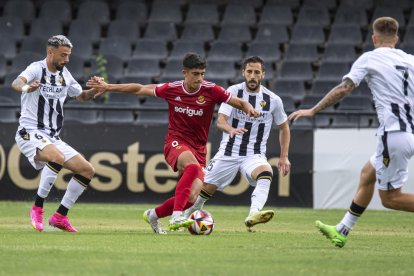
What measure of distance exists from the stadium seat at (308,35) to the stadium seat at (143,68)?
3.19 m

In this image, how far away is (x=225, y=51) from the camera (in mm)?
22328

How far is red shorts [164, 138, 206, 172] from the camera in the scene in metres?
11.5

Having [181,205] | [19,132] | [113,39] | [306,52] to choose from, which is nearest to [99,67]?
[113,39]

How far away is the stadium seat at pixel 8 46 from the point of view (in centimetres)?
2294

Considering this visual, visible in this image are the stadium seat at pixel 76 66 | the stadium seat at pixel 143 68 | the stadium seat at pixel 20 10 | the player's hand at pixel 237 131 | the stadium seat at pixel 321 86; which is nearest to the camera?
the player's hand at pixel 237 131

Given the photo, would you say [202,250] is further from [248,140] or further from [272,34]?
[272,34]

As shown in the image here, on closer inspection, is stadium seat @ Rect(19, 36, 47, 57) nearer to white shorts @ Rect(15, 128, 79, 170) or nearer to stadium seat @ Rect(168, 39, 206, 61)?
stadium seat @ Rect(168, 39, 206, 61)

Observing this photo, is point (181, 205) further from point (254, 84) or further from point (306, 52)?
point (306, 52)

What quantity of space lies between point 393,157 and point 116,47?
566 inches

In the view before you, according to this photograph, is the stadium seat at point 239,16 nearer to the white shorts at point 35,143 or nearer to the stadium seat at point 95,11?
the stadium seat at point 95,11

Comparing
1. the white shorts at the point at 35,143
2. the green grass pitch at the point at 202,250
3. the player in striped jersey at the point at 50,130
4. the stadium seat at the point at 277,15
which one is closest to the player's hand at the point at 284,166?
the green grass pitch at the point at 202,250

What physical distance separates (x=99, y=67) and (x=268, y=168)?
10539 millimetres

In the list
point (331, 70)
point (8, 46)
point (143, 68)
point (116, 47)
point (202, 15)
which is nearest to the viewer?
point (331, 70)

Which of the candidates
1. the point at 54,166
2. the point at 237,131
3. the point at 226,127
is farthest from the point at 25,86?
the point at 237,131
